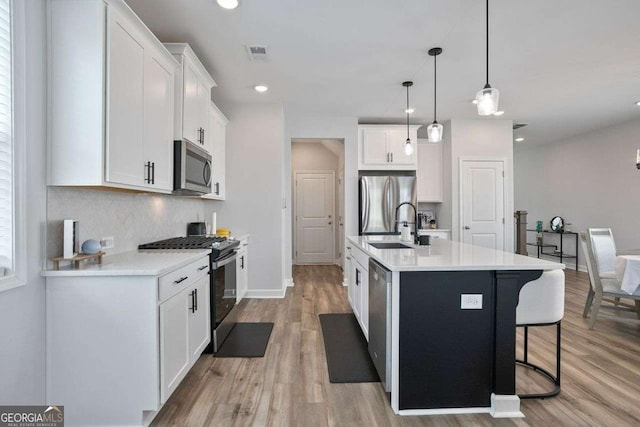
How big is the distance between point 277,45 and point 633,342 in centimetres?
418

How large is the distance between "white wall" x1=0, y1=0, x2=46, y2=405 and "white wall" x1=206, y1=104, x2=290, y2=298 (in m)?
2.72

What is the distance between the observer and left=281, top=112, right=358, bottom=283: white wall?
4.97 m

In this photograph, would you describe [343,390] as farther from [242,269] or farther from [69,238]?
[242,269]

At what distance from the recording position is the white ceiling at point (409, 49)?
7.72 feet

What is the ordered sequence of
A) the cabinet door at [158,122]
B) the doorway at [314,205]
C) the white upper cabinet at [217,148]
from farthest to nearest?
the doorway at [314,205] < the white upper cabinet at [217,148] < the cabinet door at [158,122]

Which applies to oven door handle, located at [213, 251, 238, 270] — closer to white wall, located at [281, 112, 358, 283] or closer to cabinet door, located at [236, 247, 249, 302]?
cabinet door, located at [236, 247, 249, 302]

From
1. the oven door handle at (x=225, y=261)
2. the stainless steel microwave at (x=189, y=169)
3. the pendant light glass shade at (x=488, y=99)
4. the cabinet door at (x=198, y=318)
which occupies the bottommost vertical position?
the cabinet door at (x=198, y=318)

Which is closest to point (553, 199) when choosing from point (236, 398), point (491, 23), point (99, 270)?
point (491, 23)

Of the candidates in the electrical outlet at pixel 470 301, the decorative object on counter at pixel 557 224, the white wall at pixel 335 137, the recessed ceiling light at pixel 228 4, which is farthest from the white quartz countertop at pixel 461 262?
the decorative object on counter at pixel 557 224

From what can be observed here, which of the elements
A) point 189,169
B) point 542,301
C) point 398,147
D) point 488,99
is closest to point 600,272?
point 542,301

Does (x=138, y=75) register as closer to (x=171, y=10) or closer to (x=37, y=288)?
(x=171, y=10)

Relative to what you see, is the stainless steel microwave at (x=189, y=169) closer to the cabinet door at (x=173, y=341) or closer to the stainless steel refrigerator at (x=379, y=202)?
the cabinet door at (x=173, y=341)

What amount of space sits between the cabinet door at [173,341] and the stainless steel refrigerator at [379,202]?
3250 millimetres

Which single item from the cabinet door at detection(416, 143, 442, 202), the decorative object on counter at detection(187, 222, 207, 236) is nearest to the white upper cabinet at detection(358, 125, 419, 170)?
the cabinet door at detection(416, 143, 442, 202)
